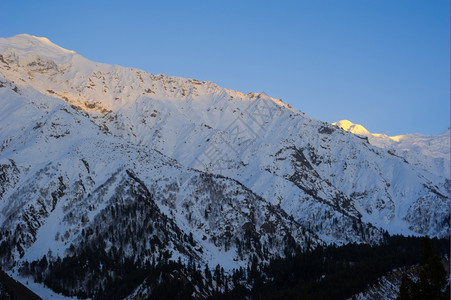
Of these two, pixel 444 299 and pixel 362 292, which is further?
pixel 362 292

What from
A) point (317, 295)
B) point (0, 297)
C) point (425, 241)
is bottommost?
point (0, 297)

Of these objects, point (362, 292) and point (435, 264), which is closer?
point (435, 264)

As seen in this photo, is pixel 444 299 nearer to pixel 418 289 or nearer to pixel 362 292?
pixel 418 289

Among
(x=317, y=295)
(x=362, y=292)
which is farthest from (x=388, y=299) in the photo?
(x=317, y=295)

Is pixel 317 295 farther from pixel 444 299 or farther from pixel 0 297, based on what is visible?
pixel 444 299

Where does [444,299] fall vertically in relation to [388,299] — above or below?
below

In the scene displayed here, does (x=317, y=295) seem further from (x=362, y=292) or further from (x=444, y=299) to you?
(x=444, y=299)

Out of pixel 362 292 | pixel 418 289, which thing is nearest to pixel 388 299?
pixel 362 292

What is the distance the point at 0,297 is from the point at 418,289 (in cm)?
16761

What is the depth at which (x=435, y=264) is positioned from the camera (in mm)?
71812

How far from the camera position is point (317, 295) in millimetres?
199750

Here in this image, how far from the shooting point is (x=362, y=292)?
199 m

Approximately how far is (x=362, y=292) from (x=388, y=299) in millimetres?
9966

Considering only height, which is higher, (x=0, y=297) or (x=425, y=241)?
(x=425, y=241)
